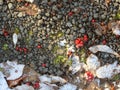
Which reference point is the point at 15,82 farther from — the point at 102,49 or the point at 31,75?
the point at 102,49

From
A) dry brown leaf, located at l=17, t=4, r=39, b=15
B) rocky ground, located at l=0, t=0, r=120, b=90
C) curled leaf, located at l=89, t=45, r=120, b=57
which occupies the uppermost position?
dry brown leaf, located at l=17, t=4, r=39, b=15

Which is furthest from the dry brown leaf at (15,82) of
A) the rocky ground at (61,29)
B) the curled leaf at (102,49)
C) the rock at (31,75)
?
the curled leaf at (102,49)

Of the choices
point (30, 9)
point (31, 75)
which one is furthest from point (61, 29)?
point (31, 75)

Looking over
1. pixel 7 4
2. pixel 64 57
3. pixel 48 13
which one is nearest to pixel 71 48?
pixel 64 57

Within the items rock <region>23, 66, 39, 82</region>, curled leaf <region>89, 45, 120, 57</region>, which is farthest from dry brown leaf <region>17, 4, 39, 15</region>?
curled leaf <region>89, 45, 120, 57</region>

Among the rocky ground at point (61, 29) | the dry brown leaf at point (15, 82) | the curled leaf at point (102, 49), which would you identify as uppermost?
the rocky ground at point (61, 29)

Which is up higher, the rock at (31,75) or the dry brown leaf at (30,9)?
the dry brown leaf at (30,9)

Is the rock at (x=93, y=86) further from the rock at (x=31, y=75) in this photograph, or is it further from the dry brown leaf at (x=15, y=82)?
the dry brown leaf at (x=15, y=82)

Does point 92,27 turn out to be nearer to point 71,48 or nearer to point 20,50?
point 71,48

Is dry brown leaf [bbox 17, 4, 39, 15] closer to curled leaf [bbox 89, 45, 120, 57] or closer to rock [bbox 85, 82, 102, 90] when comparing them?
curled leaf [bbox 89, 45, 120, 57]
